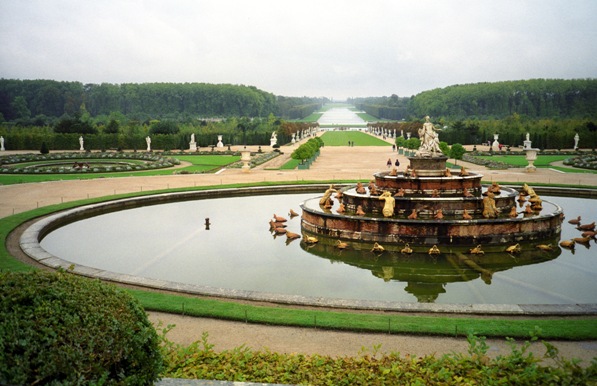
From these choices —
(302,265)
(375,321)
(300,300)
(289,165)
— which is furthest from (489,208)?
(289,165)

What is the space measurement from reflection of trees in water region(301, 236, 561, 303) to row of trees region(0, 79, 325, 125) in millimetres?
114667

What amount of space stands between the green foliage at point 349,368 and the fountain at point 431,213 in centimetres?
1021

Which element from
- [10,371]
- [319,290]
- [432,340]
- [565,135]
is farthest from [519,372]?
[565,135]

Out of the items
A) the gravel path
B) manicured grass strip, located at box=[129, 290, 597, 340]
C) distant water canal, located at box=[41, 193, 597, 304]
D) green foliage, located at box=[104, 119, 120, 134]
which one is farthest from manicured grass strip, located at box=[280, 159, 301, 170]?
green foliage, located at box=[104, 119, 120, 134]

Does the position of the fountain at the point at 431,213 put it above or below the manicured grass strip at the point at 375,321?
above

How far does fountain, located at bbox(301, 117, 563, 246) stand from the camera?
1742 centimetres

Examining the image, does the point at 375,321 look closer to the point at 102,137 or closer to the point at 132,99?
the point at 102,137

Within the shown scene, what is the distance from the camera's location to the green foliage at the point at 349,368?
6.24m

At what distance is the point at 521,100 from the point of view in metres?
128

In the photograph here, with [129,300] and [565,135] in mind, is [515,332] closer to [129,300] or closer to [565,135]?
[129,300]

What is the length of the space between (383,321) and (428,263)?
5.91 metres

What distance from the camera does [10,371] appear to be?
4383 mm

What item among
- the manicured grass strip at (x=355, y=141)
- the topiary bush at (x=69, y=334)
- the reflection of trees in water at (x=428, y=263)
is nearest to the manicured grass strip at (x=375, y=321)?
the reflection of trees in water at (x=428, y=263)

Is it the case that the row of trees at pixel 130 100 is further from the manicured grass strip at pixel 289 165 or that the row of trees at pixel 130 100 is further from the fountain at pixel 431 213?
the fountain at pixel 431 213
